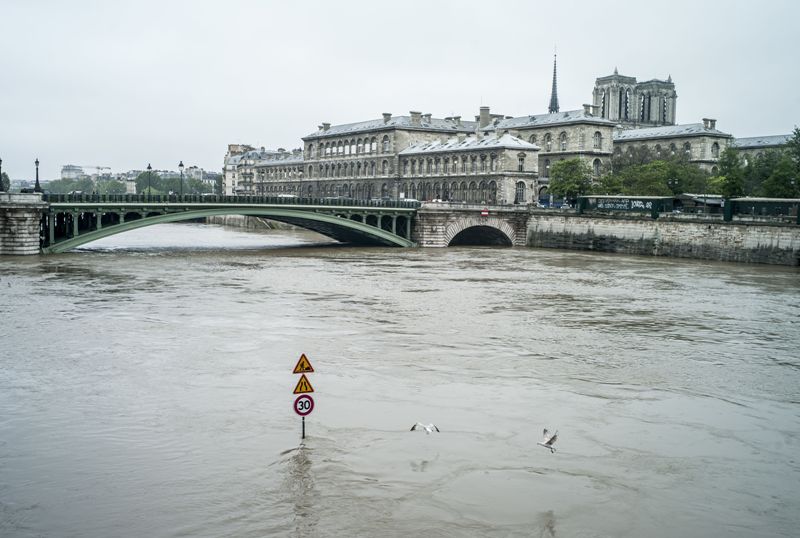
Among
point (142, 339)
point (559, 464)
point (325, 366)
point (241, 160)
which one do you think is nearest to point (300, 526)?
point (559, 464)

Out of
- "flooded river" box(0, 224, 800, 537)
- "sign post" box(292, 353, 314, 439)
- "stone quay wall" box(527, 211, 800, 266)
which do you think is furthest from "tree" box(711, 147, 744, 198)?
"sign post" box(292, 353, 314, 439)

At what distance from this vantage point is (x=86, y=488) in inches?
540

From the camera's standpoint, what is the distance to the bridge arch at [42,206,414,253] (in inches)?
2029

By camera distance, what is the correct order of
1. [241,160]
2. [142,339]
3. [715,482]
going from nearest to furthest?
[715,482], [142,339], [241,160]

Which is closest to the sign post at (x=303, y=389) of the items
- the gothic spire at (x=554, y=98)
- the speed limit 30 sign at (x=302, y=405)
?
the speed limit 30 sign at (x=302, y=405)

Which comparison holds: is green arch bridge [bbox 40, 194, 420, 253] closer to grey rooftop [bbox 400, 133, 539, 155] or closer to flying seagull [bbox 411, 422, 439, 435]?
grey rooftop [bbox 400, 133, 539, 155]

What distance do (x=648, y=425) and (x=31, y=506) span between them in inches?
460

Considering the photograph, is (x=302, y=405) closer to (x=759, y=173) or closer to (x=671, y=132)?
(x=759, y=173)

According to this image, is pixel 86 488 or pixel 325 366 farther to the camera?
pixel 325 366

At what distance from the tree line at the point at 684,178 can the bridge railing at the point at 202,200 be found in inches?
1093

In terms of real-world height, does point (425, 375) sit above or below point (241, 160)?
below

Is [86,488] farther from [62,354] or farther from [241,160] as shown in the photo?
[241,160]

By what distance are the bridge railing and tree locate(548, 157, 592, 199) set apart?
2689 cm

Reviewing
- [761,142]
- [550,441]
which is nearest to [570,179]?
[761,142]
